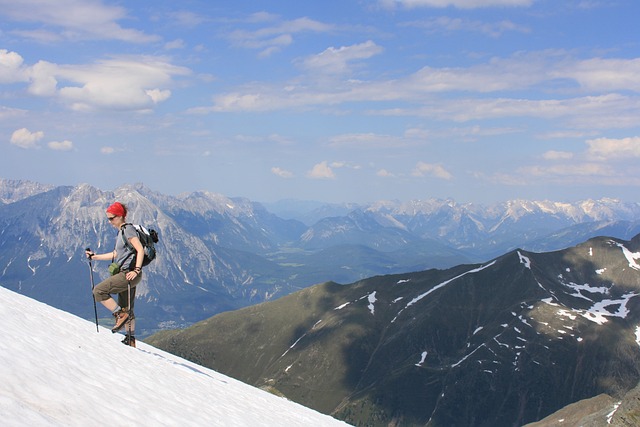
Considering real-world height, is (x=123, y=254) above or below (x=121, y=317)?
above

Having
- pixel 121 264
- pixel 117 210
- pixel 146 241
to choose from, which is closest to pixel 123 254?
pixel 121 264

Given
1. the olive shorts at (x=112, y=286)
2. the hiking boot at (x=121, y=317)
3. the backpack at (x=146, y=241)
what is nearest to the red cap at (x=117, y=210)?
the backpack at (x=146, y=241)

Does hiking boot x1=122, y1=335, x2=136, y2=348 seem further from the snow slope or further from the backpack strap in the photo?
the backpack strap

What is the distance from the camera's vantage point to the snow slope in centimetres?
966

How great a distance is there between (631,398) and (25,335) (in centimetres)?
4749

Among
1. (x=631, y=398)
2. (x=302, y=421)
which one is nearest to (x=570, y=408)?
(x=631, y=398)

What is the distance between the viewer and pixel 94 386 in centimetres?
1257

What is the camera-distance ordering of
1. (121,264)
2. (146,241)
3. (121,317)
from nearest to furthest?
(146,241), (121,264), (121,317)

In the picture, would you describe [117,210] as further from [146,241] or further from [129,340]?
[129,340]

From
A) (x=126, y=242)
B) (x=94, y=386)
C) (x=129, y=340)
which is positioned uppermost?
(x=126, y=242)

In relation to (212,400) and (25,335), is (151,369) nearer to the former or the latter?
(212,400)

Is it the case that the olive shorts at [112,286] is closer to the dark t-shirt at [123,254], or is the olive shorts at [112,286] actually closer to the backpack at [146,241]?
the dark t-shirt at [123,254]

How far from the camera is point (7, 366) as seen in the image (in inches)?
419

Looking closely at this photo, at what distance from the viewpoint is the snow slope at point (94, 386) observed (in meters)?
9.66
